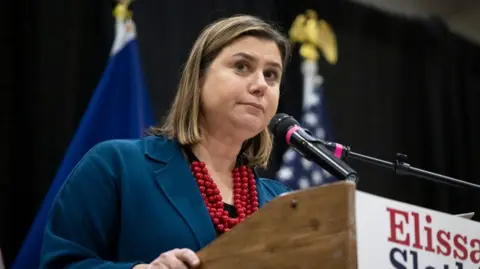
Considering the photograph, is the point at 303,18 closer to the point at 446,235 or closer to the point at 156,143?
the point at 156,143

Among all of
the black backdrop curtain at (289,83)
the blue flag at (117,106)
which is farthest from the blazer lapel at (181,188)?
the blue flag at (117,106)

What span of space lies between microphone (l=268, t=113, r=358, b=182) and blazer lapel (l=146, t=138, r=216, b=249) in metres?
0.21

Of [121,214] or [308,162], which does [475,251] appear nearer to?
[121,214]

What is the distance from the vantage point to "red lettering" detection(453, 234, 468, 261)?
1217 millimetres

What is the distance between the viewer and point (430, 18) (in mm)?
4977

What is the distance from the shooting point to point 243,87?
4.76 feet

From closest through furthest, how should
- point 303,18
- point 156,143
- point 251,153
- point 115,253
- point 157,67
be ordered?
Answer: 1. point 115,253
2. point 156,143
3. point 251,153
4. point 157,67
5. point 303,18

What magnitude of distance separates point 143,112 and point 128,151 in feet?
4.85

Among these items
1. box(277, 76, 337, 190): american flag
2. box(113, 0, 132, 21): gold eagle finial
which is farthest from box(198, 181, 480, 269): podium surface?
box(277, 76, 337, 190): american flag

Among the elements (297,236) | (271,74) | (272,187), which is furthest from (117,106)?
(297,236)

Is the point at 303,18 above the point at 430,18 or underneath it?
underneath

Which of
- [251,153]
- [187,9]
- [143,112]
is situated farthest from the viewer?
[187,9]

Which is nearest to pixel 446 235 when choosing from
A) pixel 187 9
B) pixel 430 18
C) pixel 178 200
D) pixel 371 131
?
pixel 178 200

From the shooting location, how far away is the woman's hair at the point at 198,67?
152 cm
